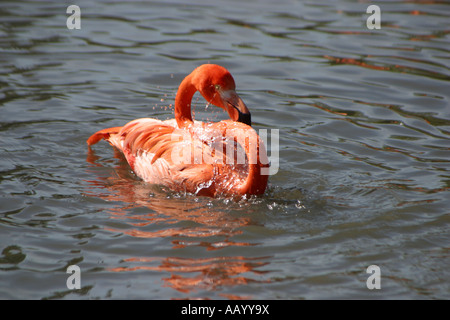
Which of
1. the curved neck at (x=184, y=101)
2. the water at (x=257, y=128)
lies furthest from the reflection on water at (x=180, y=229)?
the curved neck at (x=184, y=101)

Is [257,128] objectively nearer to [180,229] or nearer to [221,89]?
[221,89]

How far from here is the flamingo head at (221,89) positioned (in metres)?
5.48

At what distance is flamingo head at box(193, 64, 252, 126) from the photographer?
5480 mm

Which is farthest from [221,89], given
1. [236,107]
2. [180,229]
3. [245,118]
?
[180,229]

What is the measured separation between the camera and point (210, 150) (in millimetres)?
5699

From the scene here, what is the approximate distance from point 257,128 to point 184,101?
1897 millimetres

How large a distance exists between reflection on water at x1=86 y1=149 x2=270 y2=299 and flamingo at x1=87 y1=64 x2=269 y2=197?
17 cm

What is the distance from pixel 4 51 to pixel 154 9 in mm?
3332

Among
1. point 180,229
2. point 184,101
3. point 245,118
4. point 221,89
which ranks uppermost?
point 221,89

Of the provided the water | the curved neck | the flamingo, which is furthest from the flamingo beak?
the water

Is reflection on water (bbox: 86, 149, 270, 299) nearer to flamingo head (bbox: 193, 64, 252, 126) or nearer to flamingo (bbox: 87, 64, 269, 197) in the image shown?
flamingo (bbox: 87, 64, 269, 197)

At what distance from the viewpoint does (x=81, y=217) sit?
5438 millimetres

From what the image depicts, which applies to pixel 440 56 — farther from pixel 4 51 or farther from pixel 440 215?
pixel 4 51
